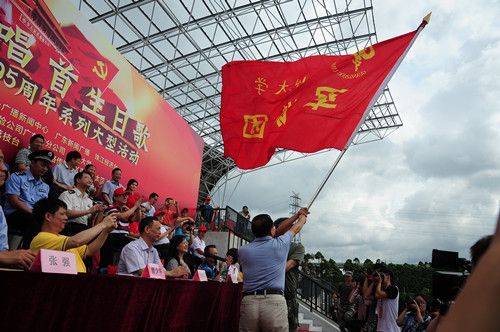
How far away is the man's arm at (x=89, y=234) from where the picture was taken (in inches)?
97.2

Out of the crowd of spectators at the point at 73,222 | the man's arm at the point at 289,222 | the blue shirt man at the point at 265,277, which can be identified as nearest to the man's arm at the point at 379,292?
the man's arm at the point at 289,222

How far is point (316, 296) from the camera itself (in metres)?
8.88

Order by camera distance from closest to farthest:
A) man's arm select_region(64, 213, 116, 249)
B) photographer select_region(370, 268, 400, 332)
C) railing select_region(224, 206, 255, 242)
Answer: man's arm select_region(64, 213, 116, 249), photographer select_region(370, 268, 400, 332), railing select_region(224, 206, 255, 242)

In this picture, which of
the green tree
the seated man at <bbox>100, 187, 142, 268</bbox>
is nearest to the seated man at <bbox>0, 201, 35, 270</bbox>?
the seated man at <bbox>100, 187, 142, 268</bbox>

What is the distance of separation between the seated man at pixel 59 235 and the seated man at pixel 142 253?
22.2 inches

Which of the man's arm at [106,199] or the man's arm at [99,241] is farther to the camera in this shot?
the man's arm at [106,199]

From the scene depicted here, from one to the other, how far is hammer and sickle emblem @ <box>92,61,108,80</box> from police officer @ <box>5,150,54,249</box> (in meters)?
2.58

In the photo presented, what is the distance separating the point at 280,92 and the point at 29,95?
335 centimetres

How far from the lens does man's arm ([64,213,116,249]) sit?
2469 millimetres

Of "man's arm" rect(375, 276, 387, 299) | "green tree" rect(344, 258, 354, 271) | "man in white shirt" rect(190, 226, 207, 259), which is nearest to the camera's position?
"man's arm" rect(375, 276, 387, 299)

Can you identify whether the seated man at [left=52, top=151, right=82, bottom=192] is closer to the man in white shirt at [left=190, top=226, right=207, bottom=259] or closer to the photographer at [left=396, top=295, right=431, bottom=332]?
the man in white shirt at [left=190, top=226, right=207, bottom=259]

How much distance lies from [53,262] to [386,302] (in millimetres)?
3462

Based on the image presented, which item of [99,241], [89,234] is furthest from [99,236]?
[89,234]

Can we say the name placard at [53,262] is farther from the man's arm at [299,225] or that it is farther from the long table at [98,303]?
the man's arm at [299,225]
